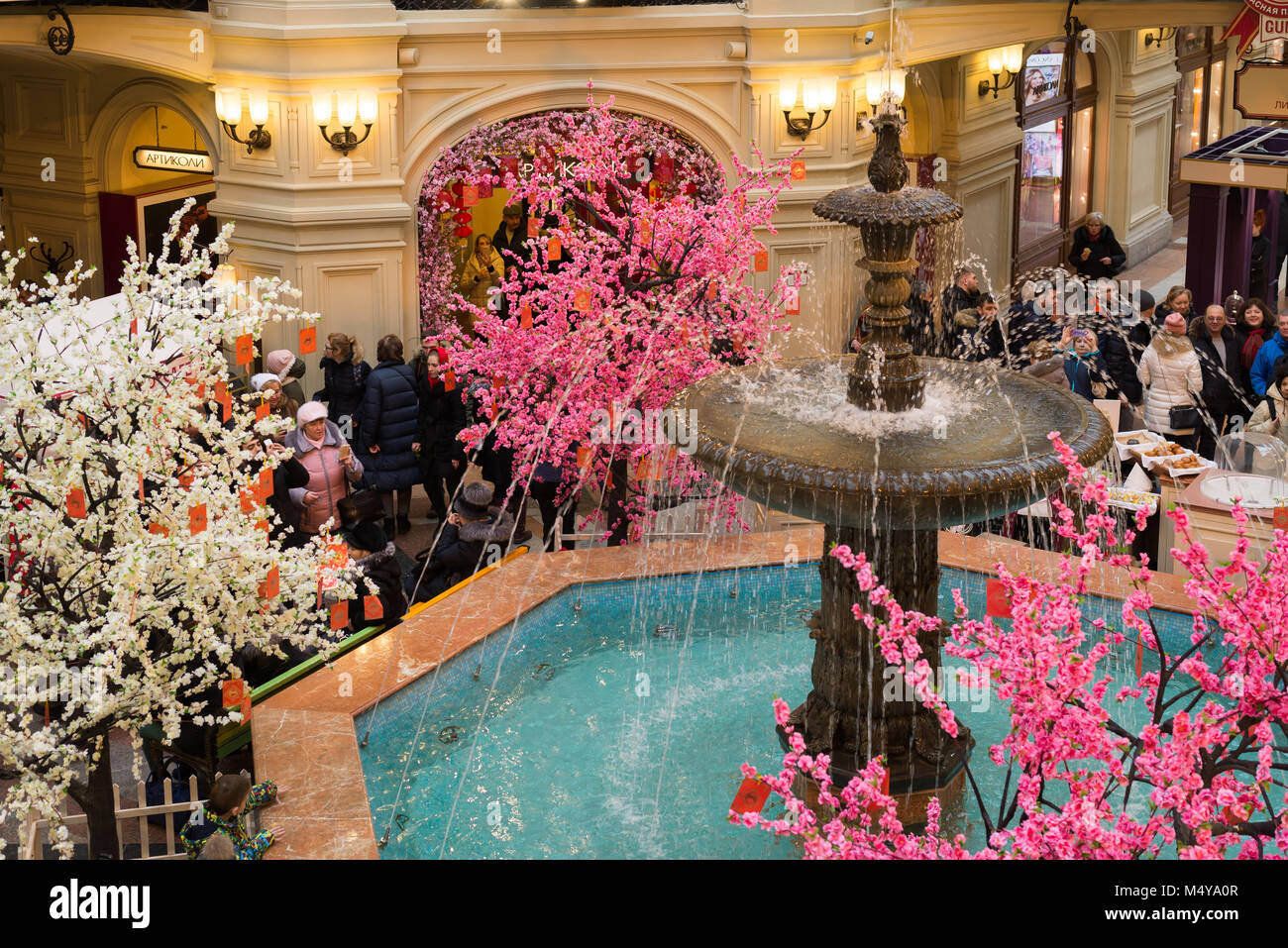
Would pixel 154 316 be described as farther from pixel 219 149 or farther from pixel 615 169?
pixel 219 149

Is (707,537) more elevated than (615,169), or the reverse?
(615,169)

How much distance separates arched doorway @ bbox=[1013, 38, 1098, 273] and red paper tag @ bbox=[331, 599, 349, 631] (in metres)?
11.4

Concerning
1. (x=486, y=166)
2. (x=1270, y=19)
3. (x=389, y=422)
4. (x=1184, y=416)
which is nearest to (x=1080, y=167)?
(x=1270, y=19)

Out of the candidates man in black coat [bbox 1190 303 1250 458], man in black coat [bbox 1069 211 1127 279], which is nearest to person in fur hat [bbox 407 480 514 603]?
man in black coat [bbox 1190 303 1250 458]

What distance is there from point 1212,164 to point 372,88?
663cm

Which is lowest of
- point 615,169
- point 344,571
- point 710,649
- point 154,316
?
point 710,649

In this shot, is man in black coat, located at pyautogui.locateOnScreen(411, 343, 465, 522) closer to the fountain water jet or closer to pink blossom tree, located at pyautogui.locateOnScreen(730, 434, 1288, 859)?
the fountain water jet

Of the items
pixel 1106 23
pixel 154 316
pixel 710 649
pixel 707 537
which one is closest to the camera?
pixel 154 316

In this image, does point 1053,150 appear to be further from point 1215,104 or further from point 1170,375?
point 1170,375

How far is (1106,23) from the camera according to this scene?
14.4 m

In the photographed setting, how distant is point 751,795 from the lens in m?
5.87

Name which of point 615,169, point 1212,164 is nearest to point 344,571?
point 615,169

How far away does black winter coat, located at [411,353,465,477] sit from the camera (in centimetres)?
1141

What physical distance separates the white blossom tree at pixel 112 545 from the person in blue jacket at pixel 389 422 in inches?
174
